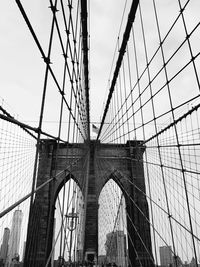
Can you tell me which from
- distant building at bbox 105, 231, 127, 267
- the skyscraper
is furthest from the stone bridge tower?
the skyscraper

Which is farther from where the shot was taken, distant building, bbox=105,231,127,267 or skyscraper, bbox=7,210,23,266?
distant building, bbox=105,231,127,267

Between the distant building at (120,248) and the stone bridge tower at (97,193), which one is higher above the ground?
the stone bridge tower at (97,193)

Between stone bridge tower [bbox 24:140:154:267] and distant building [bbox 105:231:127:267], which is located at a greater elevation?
stone bridge tower [bbox 24:140:154:267]

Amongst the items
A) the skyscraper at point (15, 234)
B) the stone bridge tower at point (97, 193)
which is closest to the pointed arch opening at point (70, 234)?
the skyscraper at point (15, 234)

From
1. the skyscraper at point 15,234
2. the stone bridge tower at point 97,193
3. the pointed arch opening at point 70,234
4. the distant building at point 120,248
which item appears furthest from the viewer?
the stone bridge tower at point 97,193

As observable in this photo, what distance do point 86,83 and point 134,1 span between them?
5.23 metres

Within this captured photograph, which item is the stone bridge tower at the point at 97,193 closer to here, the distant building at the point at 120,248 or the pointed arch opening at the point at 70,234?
the distant building at the point at 120,248

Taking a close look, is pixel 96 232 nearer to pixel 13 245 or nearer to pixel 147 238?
pixel 147 238

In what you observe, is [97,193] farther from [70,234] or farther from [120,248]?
[70,234]

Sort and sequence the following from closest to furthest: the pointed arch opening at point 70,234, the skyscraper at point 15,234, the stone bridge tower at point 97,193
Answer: the pointed arch opening at point 70,234 → the skyscraper at point 15,234 → the stone bridge tower at point 97,193

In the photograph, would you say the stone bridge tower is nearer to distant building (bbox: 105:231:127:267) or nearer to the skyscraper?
distant building (bbox: 105:231:127:267)

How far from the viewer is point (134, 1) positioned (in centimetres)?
354

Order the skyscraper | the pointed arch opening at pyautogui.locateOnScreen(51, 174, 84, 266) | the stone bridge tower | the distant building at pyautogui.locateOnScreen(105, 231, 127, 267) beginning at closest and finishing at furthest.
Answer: the pointed arch opening at pyautogui.locateOnScreen(51, 174, 84, 266), the skyscraper, the distant building at pyautogui.locateOnScreen(105, 231, 127, 267), the stone bridge tower

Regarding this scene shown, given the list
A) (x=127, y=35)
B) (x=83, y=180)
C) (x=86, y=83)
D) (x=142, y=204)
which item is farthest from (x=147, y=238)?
(x=127, y=35)
